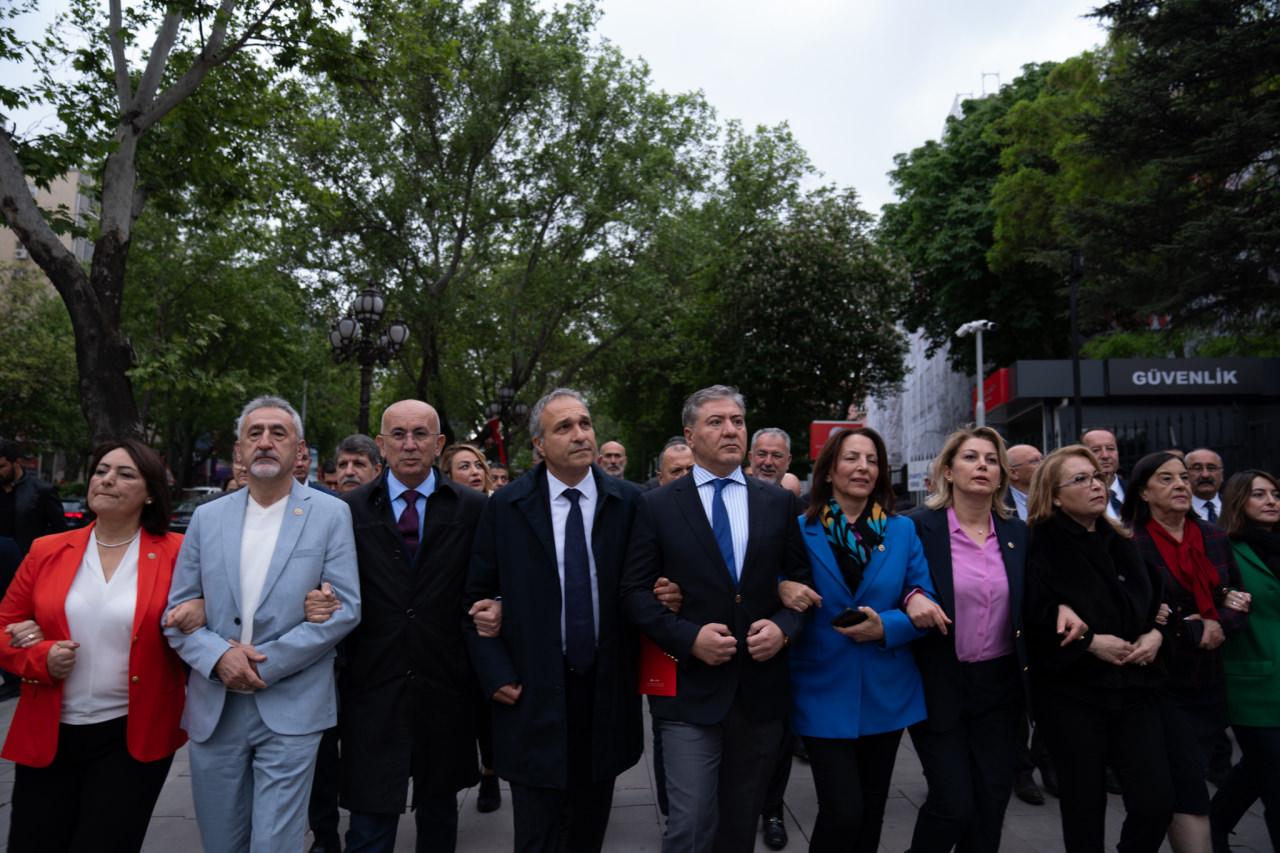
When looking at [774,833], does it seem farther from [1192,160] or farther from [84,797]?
[1192,160]

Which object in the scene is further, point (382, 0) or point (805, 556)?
point (382, 0)

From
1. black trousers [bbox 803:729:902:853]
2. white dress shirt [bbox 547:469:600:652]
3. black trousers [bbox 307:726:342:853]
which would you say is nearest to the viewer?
black trousers [bbox 803:729:902:853]

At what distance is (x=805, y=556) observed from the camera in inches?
150

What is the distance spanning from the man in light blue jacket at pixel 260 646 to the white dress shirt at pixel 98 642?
182 millimetres

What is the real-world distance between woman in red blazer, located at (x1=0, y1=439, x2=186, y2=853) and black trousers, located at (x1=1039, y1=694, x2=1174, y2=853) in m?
3.43

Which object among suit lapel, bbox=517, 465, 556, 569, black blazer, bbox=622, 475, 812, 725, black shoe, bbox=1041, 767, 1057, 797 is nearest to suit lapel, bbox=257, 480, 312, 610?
suit lapel, bbox=517, 465, 556, 569

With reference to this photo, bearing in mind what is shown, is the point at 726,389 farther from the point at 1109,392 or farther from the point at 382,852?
the point at 1109,392

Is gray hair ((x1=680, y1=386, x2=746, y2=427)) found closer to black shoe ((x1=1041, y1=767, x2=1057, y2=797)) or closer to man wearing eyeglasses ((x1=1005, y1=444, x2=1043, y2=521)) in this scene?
man wearing eyeglasses ((x1=1005, y1=444, x2=1043, y2=521))

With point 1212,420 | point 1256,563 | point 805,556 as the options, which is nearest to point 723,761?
point 805,556

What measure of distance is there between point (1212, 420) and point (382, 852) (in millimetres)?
23233

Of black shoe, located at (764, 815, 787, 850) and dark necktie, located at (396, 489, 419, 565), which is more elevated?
dark necktie, located at (396, 489, 419, 565)

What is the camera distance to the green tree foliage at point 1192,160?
15141 mm

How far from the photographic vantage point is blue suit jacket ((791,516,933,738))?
142 inches

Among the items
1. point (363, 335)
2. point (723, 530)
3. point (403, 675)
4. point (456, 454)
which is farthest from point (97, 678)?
point (363, 335)
